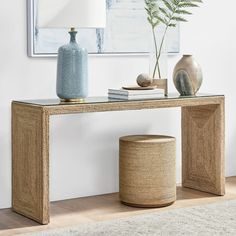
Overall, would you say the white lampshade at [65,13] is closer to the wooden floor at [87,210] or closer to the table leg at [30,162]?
the table leg at [30,162]

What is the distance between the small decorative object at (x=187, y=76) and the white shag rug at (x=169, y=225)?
68cm

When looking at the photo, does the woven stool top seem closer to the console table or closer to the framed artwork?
the console table

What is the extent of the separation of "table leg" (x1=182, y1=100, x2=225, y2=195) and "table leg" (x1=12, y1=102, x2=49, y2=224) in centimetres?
106

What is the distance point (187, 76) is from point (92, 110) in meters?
0.66

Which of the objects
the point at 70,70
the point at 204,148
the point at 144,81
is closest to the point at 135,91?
the point at 144,81

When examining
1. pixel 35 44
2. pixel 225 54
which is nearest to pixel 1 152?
pixel 35 44

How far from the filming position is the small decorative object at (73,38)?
3.14 meters

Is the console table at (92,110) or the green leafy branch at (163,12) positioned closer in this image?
the console table at (92,110)

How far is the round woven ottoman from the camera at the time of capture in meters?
3.45

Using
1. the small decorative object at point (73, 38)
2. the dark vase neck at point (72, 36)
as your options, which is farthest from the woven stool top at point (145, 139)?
the dark vase neck at point (72, 36)

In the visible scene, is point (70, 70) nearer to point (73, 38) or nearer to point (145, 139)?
point (73, 38)

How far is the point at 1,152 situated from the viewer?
342 centimetres

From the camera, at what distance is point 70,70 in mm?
3264

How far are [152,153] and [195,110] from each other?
54 centimetres
